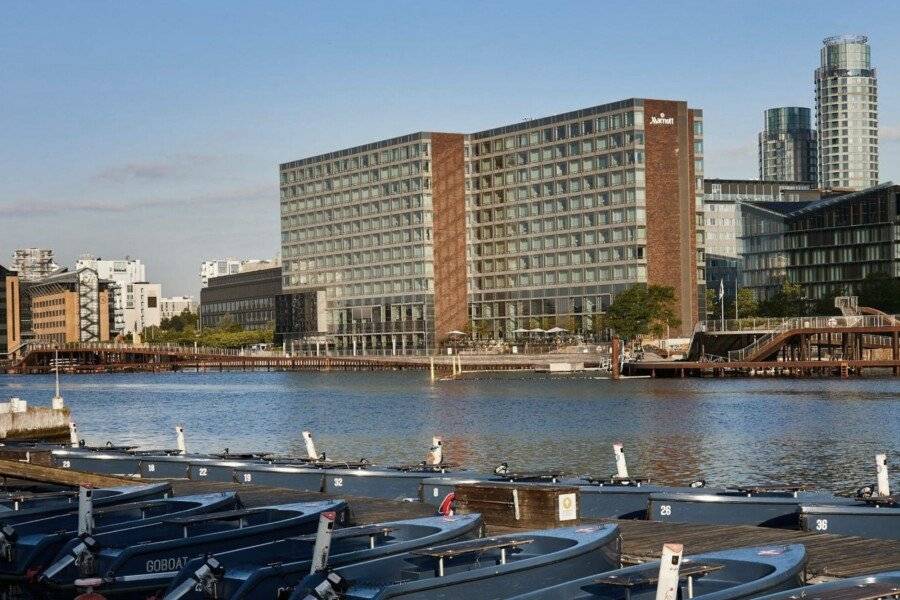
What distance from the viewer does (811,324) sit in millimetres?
150625

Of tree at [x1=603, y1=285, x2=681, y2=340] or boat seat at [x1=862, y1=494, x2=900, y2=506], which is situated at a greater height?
tree at [x1=603, y1=285, x2=681, y2=340]

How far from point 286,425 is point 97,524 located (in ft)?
212

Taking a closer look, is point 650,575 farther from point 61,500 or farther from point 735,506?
point 61,500

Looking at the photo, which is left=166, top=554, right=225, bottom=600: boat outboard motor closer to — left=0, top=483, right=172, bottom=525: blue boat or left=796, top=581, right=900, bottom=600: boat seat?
left=0, top=483, right=172, bottom=525: blue boat

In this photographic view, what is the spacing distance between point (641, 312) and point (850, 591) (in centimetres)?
17009

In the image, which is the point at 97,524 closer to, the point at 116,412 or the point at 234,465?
the point at 234,465

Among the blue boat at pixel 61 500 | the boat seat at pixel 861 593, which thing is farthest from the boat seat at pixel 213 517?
the boat seat at pixel 861 593

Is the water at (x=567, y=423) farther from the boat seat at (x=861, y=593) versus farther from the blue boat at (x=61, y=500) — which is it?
the boat seat at (x=861, y=593)

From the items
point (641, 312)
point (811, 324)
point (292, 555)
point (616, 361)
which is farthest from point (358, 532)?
point (641, 312)

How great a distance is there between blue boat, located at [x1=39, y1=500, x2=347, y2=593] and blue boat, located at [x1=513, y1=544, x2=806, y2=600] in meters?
7.39

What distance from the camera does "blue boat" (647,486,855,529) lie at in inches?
1228

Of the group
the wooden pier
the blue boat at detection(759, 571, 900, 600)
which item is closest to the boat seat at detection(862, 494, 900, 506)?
the wooden pier

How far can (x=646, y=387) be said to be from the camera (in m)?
138

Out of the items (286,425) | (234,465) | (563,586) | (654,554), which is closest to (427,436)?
(286,425)
